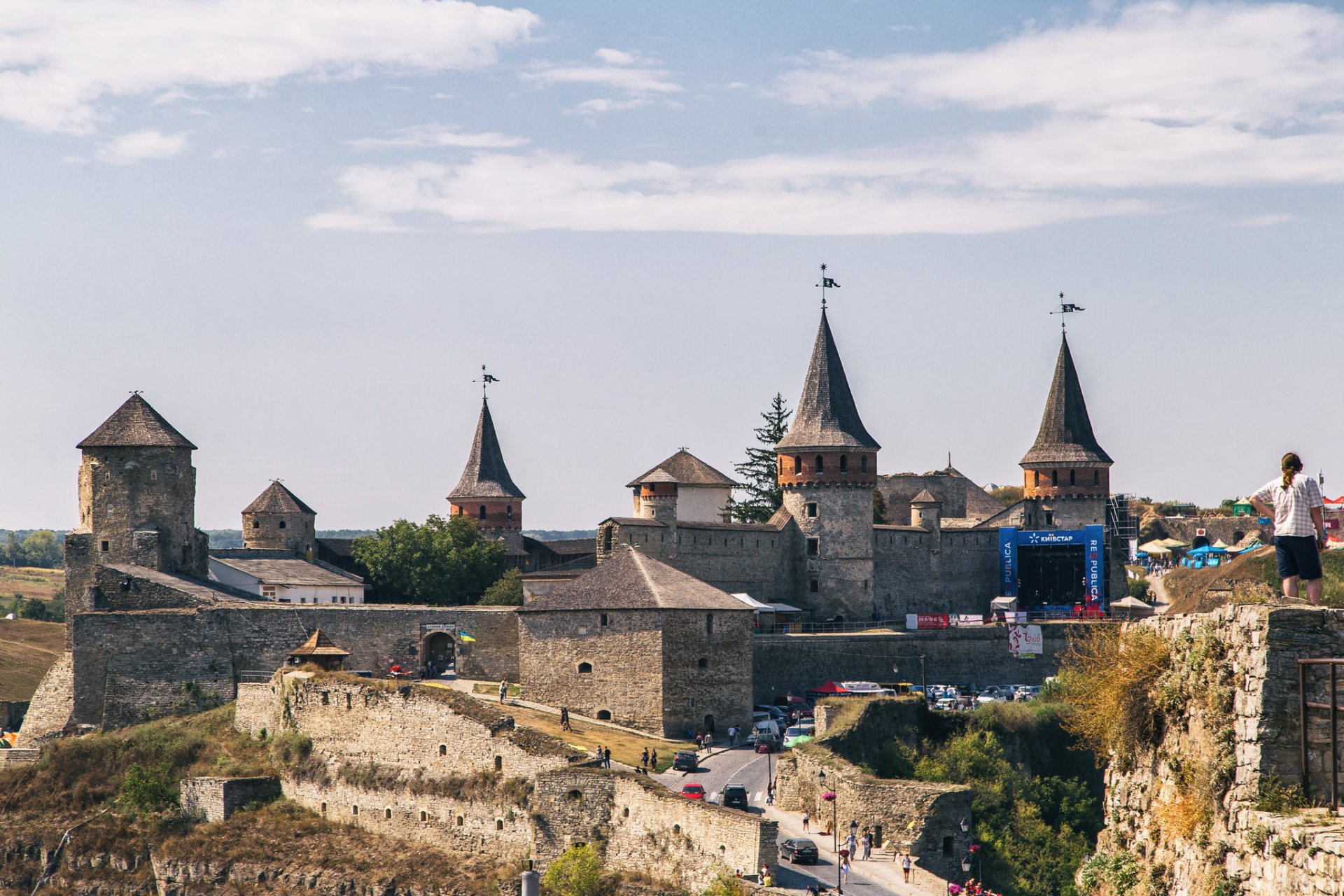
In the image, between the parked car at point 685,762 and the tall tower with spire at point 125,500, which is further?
the tall tower with spire at point 125,500

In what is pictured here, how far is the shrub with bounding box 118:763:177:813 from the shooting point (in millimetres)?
47375

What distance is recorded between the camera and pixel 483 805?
41.5 meters

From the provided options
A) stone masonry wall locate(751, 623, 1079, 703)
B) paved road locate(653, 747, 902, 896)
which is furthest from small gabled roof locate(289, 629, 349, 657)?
stone masonry wall locate(751, 623, 1079, 703)

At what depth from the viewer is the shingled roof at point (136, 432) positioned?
5597 centimetres

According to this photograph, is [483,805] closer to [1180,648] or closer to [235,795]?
[235,795]

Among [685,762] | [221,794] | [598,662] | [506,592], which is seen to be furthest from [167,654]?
[685,762]

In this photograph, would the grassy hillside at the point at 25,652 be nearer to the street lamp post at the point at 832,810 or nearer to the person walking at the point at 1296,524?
the street lamp post at the point at 832,810

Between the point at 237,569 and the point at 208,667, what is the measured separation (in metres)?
11.2

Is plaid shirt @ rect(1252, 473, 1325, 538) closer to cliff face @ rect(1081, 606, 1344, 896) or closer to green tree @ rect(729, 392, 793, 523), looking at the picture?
cliff face @ rect(1081, 606, 1344, 896)

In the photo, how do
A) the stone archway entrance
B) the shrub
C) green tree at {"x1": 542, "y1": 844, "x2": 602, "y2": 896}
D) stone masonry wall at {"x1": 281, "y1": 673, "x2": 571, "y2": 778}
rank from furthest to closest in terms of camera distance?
the stone archway entrance, the shrub, stone masonry wall at {"x1": 281, "y1": 673, "x2": 571, "y2": 778}, green tree at {"x1": 542, "y1": 844, "x2": 602, "y2": 896}

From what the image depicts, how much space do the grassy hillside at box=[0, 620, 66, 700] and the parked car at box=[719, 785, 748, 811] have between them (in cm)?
A: 4249

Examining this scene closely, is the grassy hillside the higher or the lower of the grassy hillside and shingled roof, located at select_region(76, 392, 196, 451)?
the lower

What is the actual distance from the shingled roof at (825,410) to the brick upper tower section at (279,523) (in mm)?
20198

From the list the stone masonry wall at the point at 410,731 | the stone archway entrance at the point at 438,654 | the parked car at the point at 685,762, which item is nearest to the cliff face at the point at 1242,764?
the stone masonry wall at the point at 410,731
